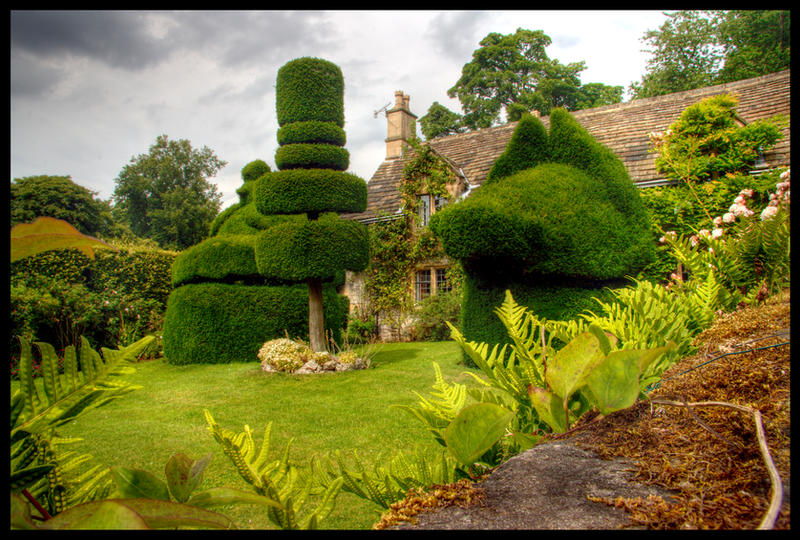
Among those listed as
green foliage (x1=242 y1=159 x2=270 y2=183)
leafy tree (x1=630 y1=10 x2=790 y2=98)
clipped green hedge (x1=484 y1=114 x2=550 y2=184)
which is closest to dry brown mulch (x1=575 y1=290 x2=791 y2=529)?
clipped green hedge (x1=484 y1=114 x2=550 y2=184)

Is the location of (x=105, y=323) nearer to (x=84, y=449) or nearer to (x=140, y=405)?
(x=140, y=405)

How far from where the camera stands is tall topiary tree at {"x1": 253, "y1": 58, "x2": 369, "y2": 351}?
10.6m

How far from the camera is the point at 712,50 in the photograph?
82.7ft

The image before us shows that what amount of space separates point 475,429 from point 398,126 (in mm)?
22175

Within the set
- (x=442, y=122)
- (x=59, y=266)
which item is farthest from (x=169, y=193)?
(x=59, y=266)

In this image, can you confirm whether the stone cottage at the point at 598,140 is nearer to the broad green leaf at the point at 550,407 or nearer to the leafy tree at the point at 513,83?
the leafy tree at the point at 513,83

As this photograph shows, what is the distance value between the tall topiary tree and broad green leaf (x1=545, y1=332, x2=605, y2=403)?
995 centimetres

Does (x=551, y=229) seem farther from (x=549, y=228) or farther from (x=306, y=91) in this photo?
(x=306, y=91)

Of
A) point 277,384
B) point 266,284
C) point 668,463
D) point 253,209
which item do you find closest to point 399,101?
point 253,209

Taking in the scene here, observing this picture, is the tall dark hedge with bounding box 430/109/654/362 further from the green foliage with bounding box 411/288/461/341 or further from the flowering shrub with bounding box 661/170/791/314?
the green foliage with bounding box 411/288/461/341

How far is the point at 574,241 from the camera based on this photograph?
22.8 ft

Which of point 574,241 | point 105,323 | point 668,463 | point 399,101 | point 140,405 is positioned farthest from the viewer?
point 399,101

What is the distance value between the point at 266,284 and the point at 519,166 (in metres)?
8.01

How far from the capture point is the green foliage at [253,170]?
14281 millimetres
